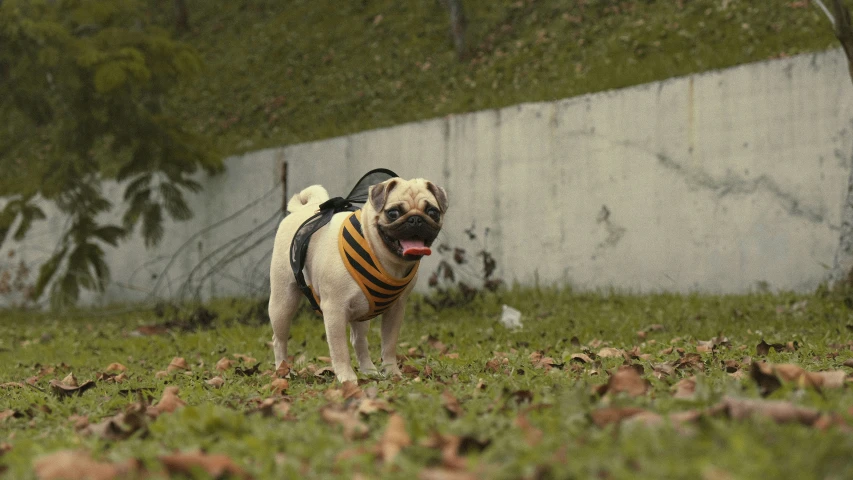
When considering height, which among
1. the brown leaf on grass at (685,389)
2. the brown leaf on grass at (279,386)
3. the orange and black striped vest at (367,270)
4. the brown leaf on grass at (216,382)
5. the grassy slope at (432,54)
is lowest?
the brown leaf on grass at (216,382)

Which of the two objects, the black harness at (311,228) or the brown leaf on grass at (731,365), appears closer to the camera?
the brown leaf on grass at (731,365)

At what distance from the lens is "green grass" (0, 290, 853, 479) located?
2.30 meters

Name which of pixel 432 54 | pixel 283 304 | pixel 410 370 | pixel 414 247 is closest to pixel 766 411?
pixel 414 247

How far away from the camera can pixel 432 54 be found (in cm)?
1430

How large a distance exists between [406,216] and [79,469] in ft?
7.47

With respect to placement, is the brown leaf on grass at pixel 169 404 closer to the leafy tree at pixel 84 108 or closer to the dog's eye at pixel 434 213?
the dog's eye at pixel 434 213

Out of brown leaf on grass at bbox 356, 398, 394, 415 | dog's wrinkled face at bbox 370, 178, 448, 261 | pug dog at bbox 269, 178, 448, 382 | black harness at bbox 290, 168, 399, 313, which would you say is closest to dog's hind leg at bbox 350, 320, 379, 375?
pug dog at bbox 269, 178, 448, 382

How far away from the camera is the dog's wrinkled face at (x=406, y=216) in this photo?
14.5 feet

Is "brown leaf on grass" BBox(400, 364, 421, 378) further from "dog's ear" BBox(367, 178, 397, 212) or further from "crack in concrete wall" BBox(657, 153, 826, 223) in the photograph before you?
"crack in concrete wall" BBox(657, 153, 826, 223)

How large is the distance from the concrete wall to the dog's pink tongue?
5465 mm

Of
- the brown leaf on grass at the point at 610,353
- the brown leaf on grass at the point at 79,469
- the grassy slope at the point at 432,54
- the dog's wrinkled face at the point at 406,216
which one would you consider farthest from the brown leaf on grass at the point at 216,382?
the grassy slope at the point at 432,54

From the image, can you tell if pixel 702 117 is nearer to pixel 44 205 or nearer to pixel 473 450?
pixel 473 450

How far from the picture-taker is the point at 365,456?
8.18 feet

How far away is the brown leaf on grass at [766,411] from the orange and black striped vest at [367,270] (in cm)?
216
